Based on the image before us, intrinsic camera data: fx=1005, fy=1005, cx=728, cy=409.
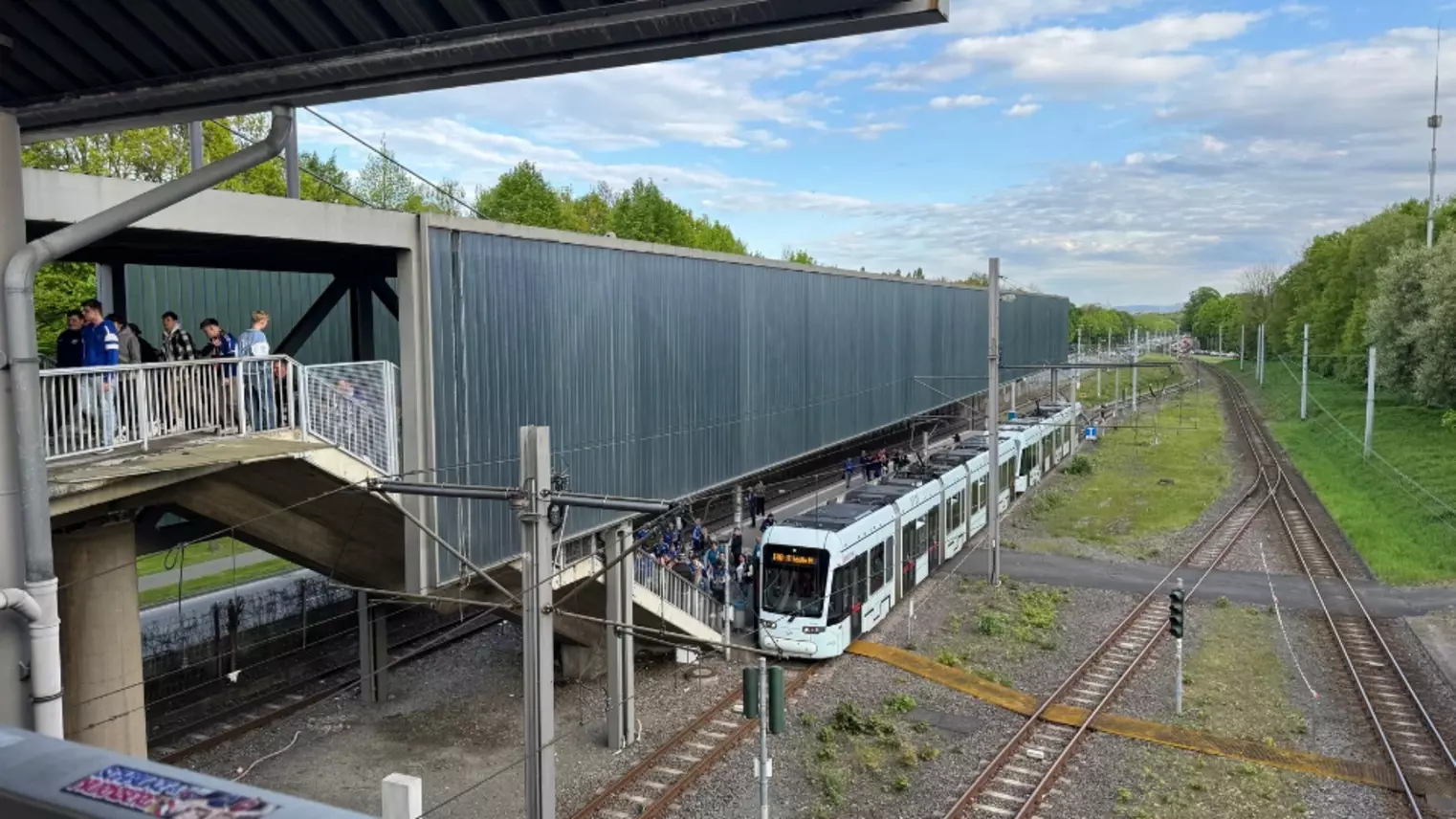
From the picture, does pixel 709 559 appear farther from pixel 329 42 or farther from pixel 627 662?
pixel 329 42

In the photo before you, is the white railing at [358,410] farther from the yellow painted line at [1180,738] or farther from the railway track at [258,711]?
the yellow painted line at [1180,738]

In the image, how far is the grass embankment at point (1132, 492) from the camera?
30750mm

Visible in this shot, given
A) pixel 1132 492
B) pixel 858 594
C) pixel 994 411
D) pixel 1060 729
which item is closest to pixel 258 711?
pixel 858 594

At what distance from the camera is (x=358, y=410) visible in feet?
39.3

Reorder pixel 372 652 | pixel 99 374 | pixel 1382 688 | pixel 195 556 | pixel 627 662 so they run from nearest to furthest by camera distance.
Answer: pixel 99 374 < pixel 627 662 < pixel 372 652 < pixel 1382 688 < pixel 195 556

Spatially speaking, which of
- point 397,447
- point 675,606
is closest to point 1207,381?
point 675,606

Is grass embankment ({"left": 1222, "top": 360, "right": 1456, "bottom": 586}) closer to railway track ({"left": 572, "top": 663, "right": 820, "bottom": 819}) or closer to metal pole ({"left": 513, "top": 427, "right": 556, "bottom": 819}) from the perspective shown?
railway track ({"left": 572, "top": 663, "right": 820, "bottom": 819})

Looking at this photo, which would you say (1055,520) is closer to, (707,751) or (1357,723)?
(1357,723)

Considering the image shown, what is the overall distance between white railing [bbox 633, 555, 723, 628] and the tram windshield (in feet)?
4.97

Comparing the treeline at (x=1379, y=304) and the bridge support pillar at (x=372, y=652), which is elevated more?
the treeline at (x=1379, y=304)

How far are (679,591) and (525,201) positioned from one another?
133 ft

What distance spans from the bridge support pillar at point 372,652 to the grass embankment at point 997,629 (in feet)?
32.3

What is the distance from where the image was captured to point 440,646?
20.3 metres

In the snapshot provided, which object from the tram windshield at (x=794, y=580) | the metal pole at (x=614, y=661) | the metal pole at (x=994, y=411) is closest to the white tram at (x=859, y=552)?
the tram windshield at (x=794, y=580)
